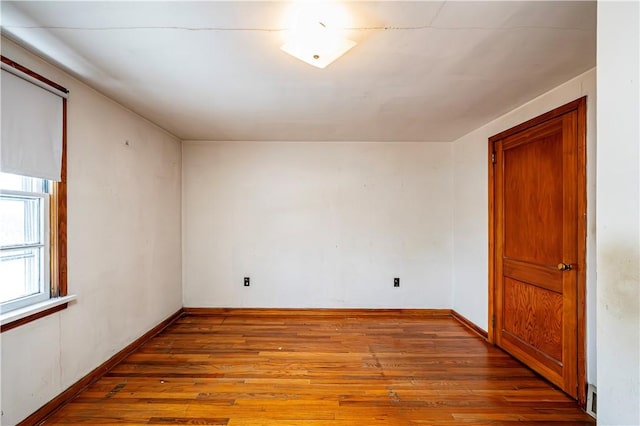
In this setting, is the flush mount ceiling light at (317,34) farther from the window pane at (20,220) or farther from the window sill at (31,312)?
the window sill at (31,312)

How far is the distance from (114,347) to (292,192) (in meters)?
2.43

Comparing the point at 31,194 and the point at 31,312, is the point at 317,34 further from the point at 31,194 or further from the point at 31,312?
the point at 31,312

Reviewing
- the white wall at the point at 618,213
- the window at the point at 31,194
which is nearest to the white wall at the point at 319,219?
the window at the point at 31,194

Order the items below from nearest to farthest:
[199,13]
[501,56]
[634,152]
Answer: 1. [634,152]
2. [199,13]
3. [501,56]

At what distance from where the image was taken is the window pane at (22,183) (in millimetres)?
1678

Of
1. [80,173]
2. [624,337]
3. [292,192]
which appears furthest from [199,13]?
[292,192]

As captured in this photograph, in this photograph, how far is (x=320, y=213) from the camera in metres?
3.78

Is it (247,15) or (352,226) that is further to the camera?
(352,226)

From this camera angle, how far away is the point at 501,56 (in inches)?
67.8

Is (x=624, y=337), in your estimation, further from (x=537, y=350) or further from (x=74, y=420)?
(x=74, y=420)

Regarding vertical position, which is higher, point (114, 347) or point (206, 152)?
point (206, 152)

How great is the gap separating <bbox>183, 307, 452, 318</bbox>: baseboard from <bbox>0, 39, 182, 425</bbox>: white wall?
51cm

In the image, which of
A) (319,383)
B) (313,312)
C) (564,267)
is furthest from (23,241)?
(564,267)

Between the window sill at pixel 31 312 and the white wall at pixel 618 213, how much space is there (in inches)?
112
